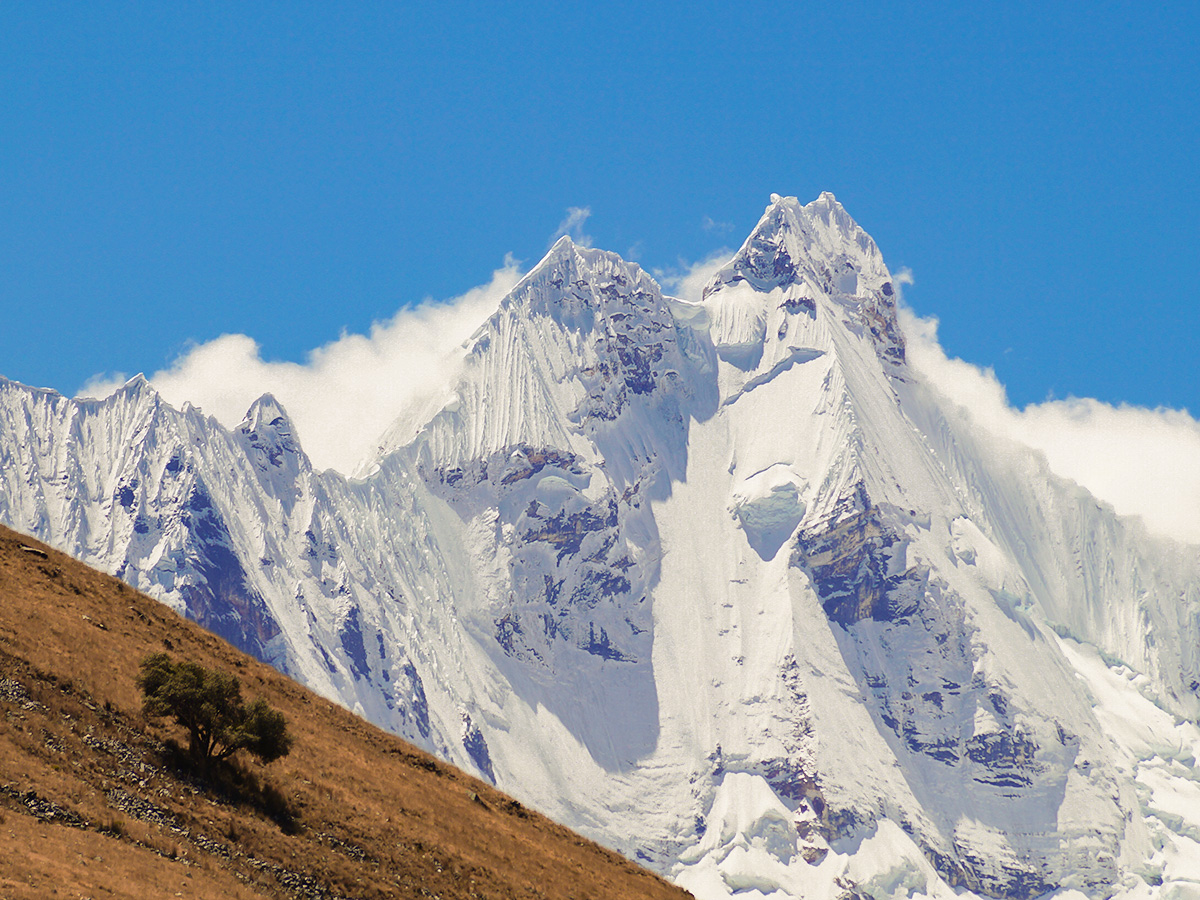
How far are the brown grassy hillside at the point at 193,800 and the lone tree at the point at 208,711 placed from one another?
1.06 meters

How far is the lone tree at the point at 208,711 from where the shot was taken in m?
55.7

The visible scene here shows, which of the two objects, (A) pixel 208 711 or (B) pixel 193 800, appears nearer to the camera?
(B) pixel 193 800

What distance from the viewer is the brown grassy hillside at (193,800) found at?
47344mm

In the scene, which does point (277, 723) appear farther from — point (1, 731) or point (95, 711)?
point (1, 731)

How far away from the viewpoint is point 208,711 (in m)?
55.8

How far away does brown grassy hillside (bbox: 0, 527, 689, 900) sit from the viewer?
4734 cm

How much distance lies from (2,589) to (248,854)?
18862 millimetres

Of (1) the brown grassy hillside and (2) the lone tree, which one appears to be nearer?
(1) the brown grassy hillside

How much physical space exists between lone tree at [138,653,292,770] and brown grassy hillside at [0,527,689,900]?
106 cm

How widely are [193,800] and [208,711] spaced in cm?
382

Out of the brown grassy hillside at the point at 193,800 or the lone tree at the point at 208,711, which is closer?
the brown grassy hillside at the point at 193,800

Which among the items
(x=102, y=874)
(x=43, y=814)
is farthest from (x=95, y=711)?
(x=102, y=874)

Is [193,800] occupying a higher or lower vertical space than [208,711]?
lower

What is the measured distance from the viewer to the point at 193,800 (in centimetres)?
5341
